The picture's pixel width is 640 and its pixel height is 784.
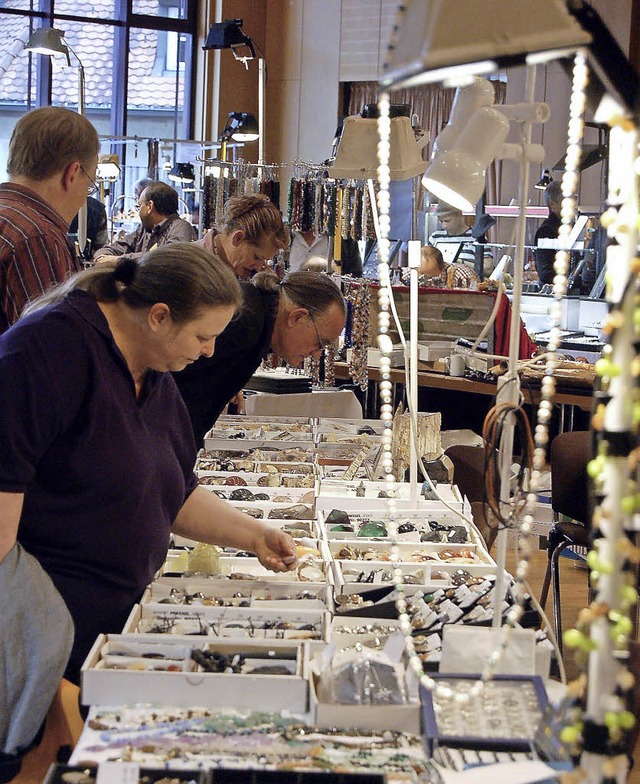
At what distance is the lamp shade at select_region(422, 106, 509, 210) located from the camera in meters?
1.91

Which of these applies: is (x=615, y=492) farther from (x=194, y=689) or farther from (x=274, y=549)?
(x=274, y=549)

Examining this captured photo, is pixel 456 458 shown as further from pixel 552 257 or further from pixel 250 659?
pixel 552 257

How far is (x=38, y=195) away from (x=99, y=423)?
0.95 metres

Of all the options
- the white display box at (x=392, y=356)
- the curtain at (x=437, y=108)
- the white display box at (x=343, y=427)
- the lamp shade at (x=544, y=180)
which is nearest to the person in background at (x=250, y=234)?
the white display box at (x=343, y=427)

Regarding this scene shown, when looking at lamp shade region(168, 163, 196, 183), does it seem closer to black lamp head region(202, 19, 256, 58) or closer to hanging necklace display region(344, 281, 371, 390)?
black lamp head region(202, 19, 256, 58)

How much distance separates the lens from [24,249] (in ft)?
8.51

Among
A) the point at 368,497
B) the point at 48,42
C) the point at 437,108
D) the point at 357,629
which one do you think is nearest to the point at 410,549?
the point at 368,497

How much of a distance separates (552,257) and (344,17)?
4.43 m

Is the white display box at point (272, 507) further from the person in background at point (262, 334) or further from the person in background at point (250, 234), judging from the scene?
the person in background at point (250, 234)

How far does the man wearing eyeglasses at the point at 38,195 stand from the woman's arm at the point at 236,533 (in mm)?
696

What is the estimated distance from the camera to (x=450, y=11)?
0.88 m

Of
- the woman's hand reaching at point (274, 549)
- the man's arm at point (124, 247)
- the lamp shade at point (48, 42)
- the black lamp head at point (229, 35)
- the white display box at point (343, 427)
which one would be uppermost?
the black lamp head at point (229, 35)

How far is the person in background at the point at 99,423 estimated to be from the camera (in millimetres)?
1807

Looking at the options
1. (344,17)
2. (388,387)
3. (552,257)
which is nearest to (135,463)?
(388,387)
